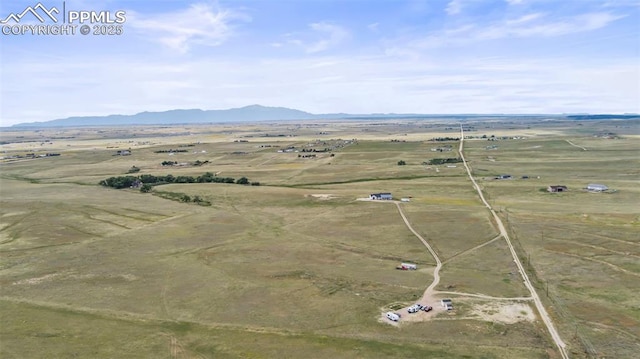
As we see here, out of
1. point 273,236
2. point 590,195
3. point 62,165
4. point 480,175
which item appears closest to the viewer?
point 273,236

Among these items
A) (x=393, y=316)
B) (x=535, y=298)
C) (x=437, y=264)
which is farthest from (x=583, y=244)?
(x=393, y=316)

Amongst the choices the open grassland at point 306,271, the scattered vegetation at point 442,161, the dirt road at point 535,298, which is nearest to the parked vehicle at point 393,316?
the open grassland at point 306,271

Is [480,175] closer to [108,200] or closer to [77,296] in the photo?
[108,200]

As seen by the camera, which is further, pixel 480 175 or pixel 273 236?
pixel 480 175

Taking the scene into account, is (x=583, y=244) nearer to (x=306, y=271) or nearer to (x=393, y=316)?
(x=393, y=316)

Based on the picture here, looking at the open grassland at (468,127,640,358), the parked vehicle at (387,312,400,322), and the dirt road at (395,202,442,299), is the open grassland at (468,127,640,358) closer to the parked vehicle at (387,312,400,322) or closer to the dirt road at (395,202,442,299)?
the dirt road at (395,202,442,299)

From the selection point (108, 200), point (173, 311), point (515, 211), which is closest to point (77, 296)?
point (173, 311)

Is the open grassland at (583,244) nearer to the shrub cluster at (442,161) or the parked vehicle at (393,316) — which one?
the parked vehicle at (393,316)

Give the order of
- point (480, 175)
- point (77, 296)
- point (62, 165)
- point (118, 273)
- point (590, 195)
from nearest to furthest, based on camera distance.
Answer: point (77, 296), point (118, 273), point (590, 195), point (480, 175), point (62, 165)
